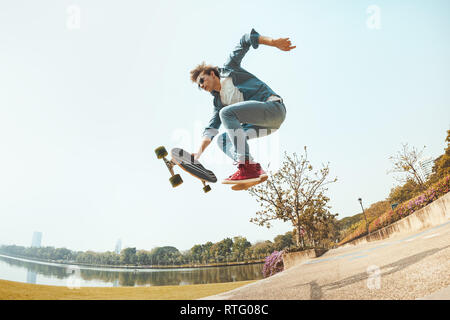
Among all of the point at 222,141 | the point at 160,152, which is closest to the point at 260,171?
the point at 222,141

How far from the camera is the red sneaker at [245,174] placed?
260 cm

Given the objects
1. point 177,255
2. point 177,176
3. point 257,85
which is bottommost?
point 177,255

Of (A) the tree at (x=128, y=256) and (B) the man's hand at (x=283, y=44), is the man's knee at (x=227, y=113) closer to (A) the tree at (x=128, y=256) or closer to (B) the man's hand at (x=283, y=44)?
(B) the man's hand at (x=283, y=44)

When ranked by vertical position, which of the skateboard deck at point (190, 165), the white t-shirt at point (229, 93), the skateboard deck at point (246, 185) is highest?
the white t-shirt at point (229, 93)

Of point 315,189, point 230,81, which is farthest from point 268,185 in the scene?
point 230,81

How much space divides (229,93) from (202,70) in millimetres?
595

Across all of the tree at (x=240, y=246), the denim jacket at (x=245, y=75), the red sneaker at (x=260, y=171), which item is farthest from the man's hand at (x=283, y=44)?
the tree at (x=240, y=246)

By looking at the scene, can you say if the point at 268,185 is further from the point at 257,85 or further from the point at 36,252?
the point at 36,252

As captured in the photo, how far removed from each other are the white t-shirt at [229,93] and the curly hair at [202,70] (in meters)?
0.23
